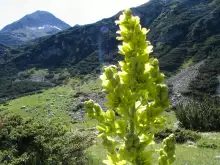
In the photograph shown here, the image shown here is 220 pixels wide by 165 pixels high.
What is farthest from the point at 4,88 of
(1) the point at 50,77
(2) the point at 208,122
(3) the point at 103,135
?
(3) the point at 103,135

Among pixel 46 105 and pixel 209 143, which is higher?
pixel 209 143

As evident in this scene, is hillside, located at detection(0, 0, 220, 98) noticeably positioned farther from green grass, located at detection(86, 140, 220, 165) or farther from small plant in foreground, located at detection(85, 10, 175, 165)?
small plant in foreground, located at detection(85, 10, 175, 165)

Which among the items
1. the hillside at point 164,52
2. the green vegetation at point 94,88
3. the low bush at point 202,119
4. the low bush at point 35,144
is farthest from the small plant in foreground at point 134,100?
the hillside at point 164,52

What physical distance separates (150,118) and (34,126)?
12.8 metres

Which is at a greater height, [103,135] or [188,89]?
[103,135]

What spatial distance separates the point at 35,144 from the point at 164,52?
12619 centimetres

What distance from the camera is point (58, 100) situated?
105m

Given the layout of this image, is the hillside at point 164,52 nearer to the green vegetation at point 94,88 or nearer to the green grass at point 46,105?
the green vegetation at point 94,88

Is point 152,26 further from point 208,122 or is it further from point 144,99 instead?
point 144,99

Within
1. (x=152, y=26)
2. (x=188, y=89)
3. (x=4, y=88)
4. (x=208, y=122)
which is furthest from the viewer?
(x=152, y=26)

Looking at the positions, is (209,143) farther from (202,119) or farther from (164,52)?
(164,52)

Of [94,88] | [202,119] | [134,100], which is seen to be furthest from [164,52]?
[134,100]

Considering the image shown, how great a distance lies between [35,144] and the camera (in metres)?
15.6

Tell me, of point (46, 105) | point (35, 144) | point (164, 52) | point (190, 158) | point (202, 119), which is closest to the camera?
point (35, 144)
